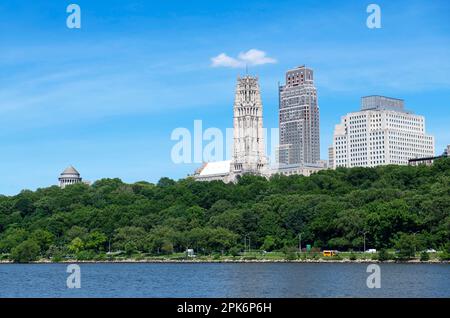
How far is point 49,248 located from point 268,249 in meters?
33.3

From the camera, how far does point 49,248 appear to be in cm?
11025

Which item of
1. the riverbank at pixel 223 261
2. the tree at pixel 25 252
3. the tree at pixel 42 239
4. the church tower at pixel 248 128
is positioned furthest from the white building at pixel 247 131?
the riverbank at pixel 223 261

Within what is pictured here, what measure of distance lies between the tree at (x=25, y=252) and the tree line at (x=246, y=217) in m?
0.14

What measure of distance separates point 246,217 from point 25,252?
30966mm

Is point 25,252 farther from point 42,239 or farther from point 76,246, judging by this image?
point 76,246

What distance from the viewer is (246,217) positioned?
10419 centimetres

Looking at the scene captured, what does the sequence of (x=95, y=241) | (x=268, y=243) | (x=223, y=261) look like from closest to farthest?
(x=223, y=261)
(x=268, y=243)
(x=95, y=241)

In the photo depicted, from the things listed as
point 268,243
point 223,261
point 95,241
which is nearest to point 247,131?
point 95,241

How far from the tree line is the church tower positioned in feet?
164

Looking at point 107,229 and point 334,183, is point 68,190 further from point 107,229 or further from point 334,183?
point 334,183

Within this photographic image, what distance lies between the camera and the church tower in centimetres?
18988

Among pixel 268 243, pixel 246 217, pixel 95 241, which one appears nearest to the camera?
pixel 268 243

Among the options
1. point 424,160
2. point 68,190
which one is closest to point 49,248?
point 68,190

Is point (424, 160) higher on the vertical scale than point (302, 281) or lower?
higher
